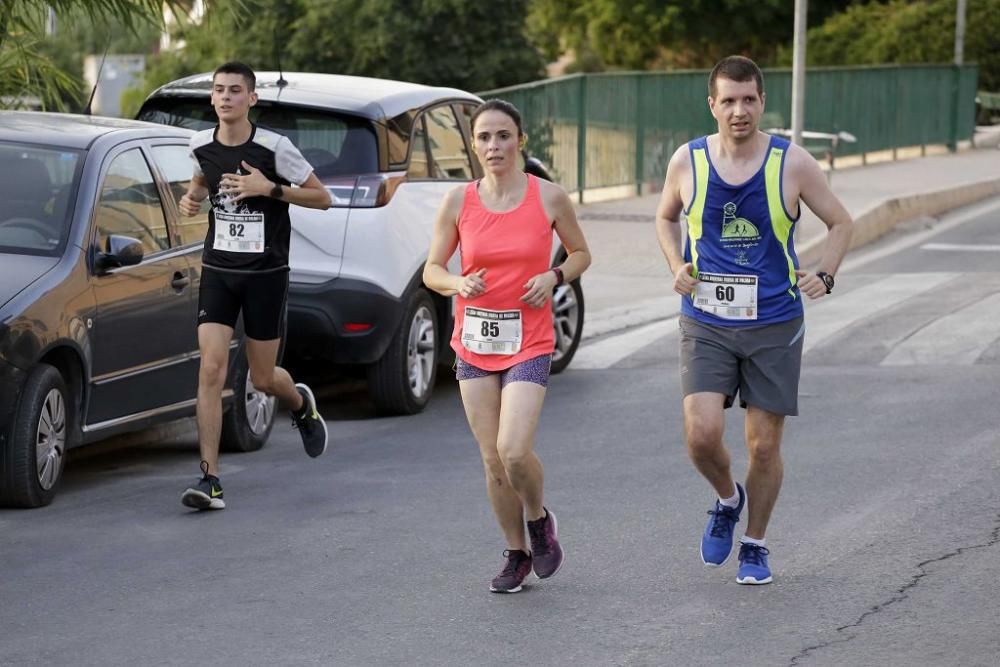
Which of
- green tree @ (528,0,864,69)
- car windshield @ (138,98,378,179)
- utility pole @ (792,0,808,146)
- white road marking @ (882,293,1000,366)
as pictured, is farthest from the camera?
green tree @ (528,0,864,69)

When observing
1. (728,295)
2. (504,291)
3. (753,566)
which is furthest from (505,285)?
(753,566)

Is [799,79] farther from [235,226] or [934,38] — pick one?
[934,38]

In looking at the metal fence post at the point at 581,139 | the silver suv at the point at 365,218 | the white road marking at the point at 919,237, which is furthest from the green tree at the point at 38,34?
the metal fence post at the point at 581,139

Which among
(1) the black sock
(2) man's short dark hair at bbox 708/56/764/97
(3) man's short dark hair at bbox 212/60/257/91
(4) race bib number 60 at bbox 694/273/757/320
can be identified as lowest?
(1) the black sock

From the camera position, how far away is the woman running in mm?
6211

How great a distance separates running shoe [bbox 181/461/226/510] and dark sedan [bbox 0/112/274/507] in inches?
23.6

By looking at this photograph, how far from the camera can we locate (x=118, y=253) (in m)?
8.15

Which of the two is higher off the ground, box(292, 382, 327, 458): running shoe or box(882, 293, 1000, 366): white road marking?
box(292, 382, 327, 458): running shoe

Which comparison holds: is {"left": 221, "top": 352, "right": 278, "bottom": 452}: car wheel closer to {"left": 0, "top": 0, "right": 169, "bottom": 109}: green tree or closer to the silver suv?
the silver suv

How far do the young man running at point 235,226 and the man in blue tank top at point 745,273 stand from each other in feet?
7.05

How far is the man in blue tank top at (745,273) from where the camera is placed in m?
6.31

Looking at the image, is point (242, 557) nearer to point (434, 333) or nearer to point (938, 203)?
point (434, 333)

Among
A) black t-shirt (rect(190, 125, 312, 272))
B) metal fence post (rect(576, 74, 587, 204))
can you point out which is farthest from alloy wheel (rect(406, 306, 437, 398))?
metal fence post (rect(576, 74, 587, 204))

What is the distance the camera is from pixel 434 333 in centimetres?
1088
